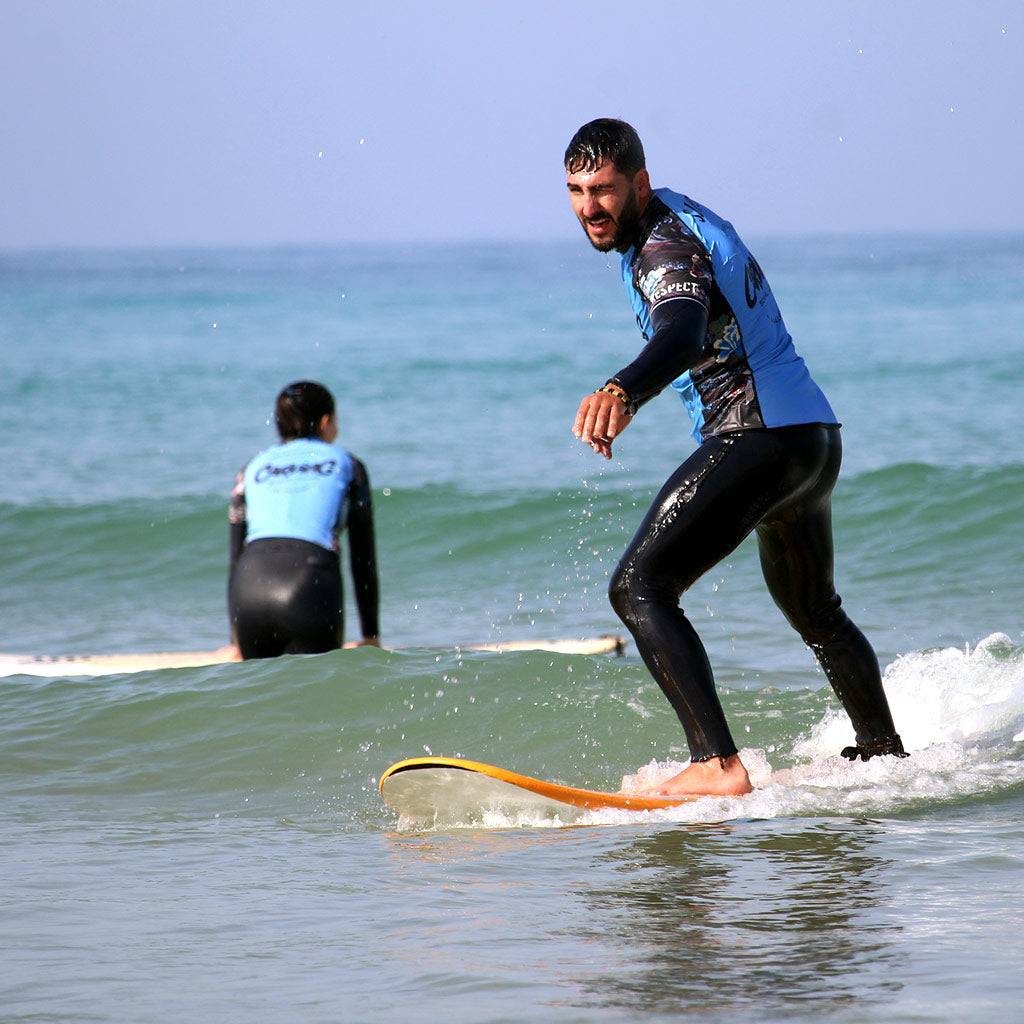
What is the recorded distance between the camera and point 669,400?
934 inches

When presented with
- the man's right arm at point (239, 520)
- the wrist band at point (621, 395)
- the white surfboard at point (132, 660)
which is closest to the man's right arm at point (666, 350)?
the wrist band at point (621, 395)

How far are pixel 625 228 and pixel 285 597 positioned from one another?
275 centimetres

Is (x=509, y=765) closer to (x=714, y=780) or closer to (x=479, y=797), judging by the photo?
(x=479, y=797)

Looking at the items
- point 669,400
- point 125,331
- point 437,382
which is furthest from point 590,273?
point 669,400

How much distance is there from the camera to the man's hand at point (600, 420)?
379 centimetres

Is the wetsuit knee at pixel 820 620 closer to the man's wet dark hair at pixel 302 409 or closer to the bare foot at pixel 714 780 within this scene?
the bare foot at pixel 714 780

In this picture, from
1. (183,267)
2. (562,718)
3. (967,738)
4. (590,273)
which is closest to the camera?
(967,738)

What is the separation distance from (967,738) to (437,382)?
2482 cm

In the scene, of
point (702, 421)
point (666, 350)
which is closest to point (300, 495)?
point (702, 421)

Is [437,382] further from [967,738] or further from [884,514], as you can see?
[967,738]

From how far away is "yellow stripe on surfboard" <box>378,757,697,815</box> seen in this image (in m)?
4.52

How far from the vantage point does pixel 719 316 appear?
4434mm

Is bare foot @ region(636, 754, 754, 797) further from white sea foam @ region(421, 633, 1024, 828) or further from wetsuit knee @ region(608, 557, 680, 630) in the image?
wetsuit knee @ region(608, 557, 680, 630)

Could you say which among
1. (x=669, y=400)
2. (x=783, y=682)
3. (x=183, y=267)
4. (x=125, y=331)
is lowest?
(x=783, y=682)
